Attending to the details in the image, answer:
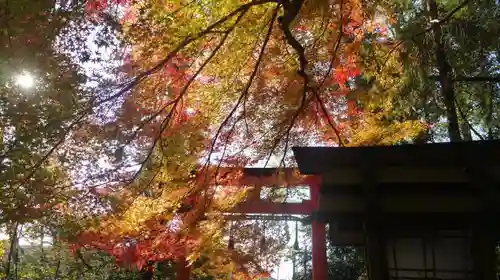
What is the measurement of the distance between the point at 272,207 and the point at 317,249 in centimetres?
199

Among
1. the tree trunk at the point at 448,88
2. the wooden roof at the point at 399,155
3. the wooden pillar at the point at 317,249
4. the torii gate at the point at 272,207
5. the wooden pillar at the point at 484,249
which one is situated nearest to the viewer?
the wooden pillar at the point at 484,249

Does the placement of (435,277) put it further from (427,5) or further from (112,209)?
(427,5)

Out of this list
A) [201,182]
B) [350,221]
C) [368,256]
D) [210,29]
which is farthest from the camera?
[201,182]

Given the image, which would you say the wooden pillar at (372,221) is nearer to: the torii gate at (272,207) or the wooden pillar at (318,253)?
the torii gate at (272,207)

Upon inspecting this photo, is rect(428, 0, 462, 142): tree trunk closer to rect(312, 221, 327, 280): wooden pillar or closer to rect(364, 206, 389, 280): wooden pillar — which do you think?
rect(312, 221, 327, 280): wooden pillar

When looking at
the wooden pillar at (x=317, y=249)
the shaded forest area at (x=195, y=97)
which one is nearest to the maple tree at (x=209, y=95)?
the shaded forest area at (x=195, y=97)

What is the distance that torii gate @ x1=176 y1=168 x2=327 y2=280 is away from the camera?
9219mm

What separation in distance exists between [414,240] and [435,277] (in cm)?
33

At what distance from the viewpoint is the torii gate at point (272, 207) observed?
9.22 m

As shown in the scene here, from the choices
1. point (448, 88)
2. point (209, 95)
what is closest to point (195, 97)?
point (209, 95)

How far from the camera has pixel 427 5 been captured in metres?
7.15

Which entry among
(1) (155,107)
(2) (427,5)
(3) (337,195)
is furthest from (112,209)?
(2) (427,5)

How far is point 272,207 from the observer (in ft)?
33.4

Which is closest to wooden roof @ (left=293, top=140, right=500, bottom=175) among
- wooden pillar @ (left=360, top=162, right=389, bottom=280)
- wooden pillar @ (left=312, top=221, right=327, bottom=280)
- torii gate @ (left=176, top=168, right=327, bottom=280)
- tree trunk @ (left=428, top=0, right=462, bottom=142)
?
wooden pillar @ (left=360, top=162, right=389, bottom=280)
